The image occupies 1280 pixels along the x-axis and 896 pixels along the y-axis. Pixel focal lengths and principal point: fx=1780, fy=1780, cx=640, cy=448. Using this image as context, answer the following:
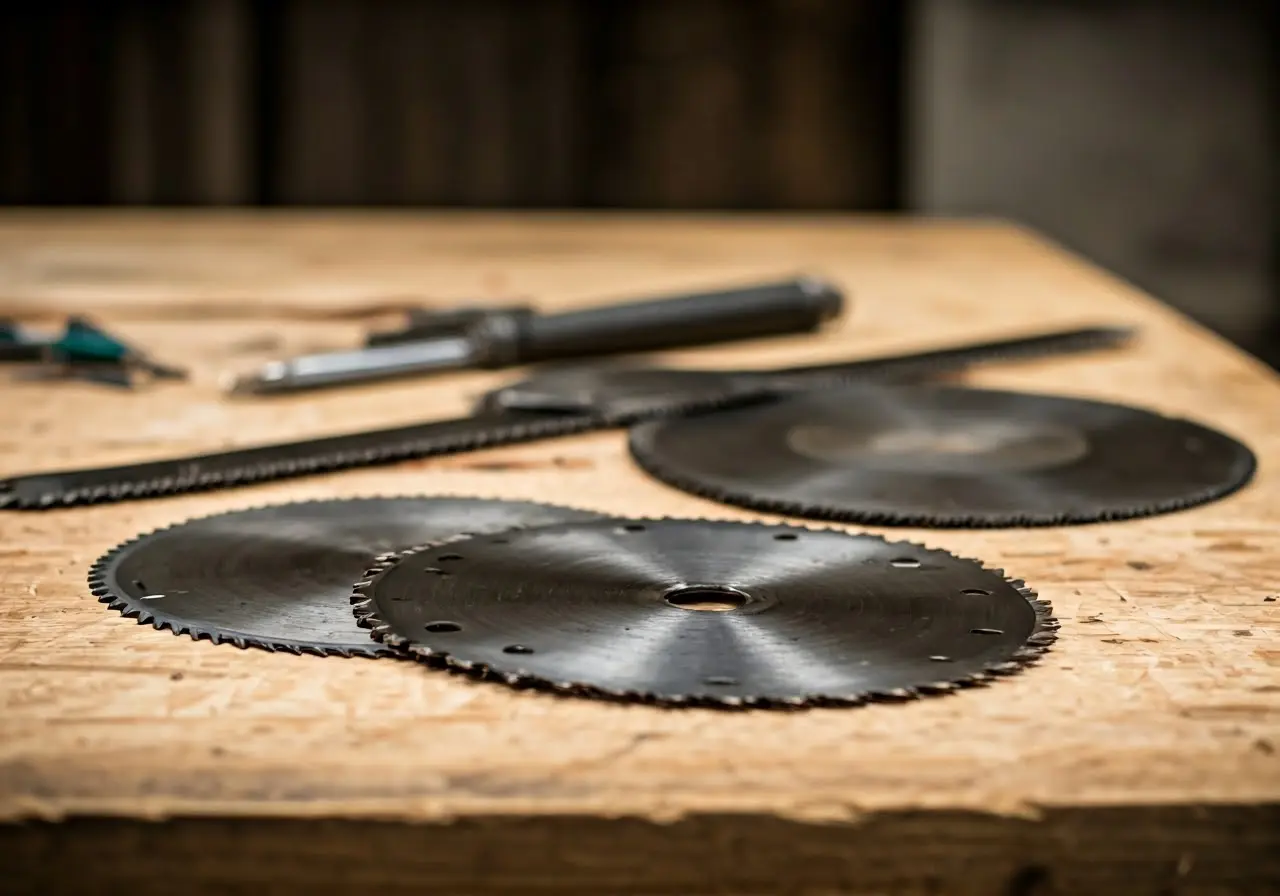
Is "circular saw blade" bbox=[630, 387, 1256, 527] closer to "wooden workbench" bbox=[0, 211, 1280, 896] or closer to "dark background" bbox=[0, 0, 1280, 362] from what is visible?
"wooden workbench" bbox=[0, 211, 1280, 896]

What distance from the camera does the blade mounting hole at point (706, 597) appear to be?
0.65 metres

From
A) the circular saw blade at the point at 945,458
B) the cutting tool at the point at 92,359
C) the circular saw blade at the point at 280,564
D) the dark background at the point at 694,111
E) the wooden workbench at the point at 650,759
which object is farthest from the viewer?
the dark background at the point at 694,111

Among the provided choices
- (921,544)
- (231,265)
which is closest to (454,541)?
(921,544)

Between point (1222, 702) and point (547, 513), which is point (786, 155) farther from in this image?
point (1222, 702)

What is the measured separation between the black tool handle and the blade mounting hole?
61 cm

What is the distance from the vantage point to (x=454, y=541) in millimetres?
713

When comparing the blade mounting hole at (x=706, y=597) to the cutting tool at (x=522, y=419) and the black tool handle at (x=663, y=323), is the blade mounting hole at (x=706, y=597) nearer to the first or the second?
the cutting tool at (x=522, y=419)

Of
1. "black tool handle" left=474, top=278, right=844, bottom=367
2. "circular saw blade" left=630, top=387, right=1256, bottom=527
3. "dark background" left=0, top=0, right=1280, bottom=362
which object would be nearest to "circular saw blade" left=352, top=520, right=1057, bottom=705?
"circular saw blade" left=630, top=387, right=1256, bottom=527

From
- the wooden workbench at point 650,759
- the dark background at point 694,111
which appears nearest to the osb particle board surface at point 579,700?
the wooden workbench at point 650,759

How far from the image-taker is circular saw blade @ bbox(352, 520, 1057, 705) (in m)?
0.57

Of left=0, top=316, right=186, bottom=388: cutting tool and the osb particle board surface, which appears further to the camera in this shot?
left=0, top=316, right=186, bottom=388: cutting tool

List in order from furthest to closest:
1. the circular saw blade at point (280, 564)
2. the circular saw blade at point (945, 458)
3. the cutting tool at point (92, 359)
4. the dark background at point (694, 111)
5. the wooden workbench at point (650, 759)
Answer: the dark background at point (694, 111), the cutting tool at point (92, 359), the circular saw blade at point (945, 458), the circular saw blade at point (280, 564), the wooden workbench at point (650, 759)

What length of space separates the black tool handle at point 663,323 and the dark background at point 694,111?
1.74 metres

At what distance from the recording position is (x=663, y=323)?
4.35ft
